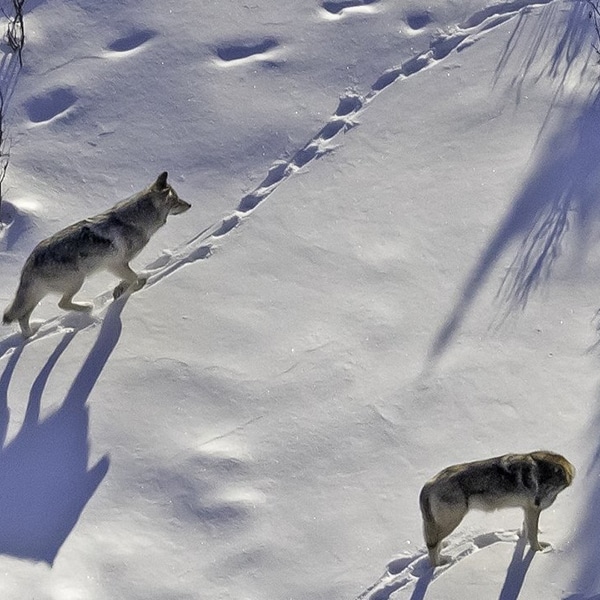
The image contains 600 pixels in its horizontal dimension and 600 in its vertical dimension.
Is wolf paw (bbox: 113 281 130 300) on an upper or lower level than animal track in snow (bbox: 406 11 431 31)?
lower

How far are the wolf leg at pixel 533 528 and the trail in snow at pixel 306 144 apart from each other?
12.0 feet

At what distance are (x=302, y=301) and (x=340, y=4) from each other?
4.10 m

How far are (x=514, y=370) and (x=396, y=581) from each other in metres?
2.03

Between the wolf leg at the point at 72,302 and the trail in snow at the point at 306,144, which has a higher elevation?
the trail in snow at the point at 306,144

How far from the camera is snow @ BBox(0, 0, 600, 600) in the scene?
336 inches

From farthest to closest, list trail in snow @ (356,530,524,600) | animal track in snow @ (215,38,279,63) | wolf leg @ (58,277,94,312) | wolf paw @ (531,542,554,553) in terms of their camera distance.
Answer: animal track in snow @ (215,38,279,63), wolf leg @ (58,277,94,312), wolf paw @ (531,542,554,553), trail in snow @ (356,530,524,600)

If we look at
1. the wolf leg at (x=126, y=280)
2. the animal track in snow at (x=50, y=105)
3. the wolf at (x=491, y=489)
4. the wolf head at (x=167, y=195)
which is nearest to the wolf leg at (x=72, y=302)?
the wolf leg at (x=126, y=280)

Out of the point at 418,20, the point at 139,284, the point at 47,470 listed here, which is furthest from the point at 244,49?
the point at 47,470

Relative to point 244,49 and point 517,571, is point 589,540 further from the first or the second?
point 244,49

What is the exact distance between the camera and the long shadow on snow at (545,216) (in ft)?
33.6

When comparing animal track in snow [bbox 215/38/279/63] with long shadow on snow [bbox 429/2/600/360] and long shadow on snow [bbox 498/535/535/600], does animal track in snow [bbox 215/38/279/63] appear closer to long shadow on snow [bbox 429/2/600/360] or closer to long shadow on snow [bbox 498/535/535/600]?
long shadow on snow [bbox 429/2/600/360]

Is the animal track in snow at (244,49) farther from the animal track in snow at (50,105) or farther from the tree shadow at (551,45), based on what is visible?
the tree shadow at (551,45)

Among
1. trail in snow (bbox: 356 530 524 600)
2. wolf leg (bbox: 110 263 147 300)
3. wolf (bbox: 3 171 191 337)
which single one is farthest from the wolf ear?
trail in snow (bbox: 356 530 524 600)

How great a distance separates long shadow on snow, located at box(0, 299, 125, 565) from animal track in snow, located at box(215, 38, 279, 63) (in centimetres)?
390
